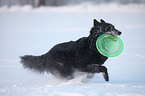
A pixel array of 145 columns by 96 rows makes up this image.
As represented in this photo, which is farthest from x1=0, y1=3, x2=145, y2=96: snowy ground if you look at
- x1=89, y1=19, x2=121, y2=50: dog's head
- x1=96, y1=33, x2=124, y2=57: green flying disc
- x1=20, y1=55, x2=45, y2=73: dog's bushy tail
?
x1=89, y1=19, x2=121, y2=50: dog's head

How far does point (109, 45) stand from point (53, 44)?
514 centimetres

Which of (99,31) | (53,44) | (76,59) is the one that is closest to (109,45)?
(99,31)

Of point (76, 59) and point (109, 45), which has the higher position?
point (109, 45)

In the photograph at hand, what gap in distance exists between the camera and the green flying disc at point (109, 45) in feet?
15.8

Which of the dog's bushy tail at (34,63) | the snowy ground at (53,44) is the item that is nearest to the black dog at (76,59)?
the dog's bushy tail at (34,63)

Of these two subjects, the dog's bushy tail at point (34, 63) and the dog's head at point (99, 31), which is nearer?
the dog's head at point (99, 31)

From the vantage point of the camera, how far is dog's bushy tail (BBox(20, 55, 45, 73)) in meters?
5.28

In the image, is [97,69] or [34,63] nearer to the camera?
[97,69]

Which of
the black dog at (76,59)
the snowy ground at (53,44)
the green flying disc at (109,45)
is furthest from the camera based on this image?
the black dog at (76,59)

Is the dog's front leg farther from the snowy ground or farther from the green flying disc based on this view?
the green flying disc

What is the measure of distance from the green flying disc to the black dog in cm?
10

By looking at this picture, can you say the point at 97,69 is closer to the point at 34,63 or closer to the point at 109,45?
the point at 109,45

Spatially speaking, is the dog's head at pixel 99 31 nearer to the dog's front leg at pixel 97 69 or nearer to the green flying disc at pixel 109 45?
the green flying disc at pixel 109 45

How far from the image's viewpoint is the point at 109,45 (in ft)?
16.7
